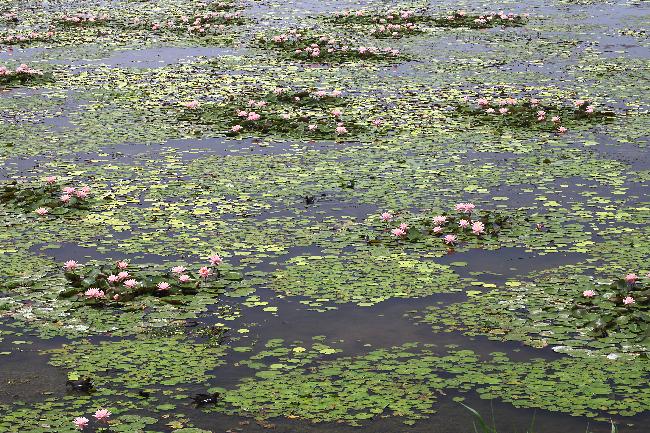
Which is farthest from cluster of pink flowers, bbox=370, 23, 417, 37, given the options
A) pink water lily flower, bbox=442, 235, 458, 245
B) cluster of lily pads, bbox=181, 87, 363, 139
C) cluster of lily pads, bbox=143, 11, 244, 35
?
pink water lily flower, bbox=442, 235, 458, 245

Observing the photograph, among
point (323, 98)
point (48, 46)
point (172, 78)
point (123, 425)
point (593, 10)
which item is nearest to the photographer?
point (123, 425)

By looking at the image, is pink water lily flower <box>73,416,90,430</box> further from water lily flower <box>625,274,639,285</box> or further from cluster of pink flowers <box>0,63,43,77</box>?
cluster of pink flowers <box>0,63,43,77</box>

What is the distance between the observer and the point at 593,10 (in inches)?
926

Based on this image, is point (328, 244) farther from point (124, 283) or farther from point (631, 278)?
point (631, 278)

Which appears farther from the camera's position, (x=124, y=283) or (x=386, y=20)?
(x=386, y=20)

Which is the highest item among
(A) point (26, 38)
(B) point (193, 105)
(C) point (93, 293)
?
(A) point (26, 38)

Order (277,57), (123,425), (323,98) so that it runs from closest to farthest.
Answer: (123,425) → (323,98) → (277,57)

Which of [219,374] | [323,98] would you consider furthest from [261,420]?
[323,98]

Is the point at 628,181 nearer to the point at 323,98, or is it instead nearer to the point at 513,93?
the point at 513,93

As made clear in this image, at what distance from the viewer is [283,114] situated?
1352 cm

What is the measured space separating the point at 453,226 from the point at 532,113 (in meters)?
4.65

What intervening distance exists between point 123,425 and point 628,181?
6.59 meters

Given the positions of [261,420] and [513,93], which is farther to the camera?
[513,93]

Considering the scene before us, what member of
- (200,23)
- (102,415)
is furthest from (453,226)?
(200,23)
